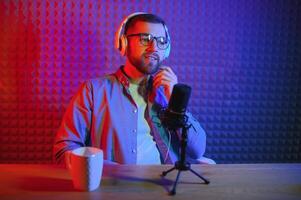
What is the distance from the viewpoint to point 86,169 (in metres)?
1.00

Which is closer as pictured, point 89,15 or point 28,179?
point 28,179

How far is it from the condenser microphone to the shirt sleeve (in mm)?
629

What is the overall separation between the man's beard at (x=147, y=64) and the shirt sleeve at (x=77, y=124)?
0.27 meters

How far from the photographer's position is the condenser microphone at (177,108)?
1038mm

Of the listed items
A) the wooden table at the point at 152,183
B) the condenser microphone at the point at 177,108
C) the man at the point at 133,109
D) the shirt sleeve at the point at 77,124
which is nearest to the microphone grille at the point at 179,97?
the condenser microphone at the point at 177,108

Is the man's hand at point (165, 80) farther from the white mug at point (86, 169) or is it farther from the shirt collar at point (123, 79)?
the white mug at point (86, 169)

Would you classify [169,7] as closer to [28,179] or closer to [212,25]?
[212,25]

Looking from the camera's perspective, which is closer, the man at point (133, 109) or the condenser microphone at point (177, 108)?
the condenser microphone at point (177, 108)

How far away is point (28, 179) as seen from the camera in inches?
43.6

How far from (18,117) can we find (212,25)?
4.40 feet

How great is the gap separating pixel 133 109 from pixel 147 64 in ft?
0.81

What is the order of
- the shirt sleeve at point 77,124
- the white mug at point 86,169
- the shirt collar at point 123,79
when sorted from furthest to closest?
the shirt collar at point 123,79 → the shirt sleeve at point 77,124 → the white mug at point 86,169

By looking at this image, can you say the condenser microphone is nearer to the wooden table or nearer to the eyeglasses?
the wooden table

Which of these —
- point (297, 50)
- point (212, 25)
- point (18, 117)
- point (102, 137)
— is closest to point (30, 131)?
point (18, 117)
